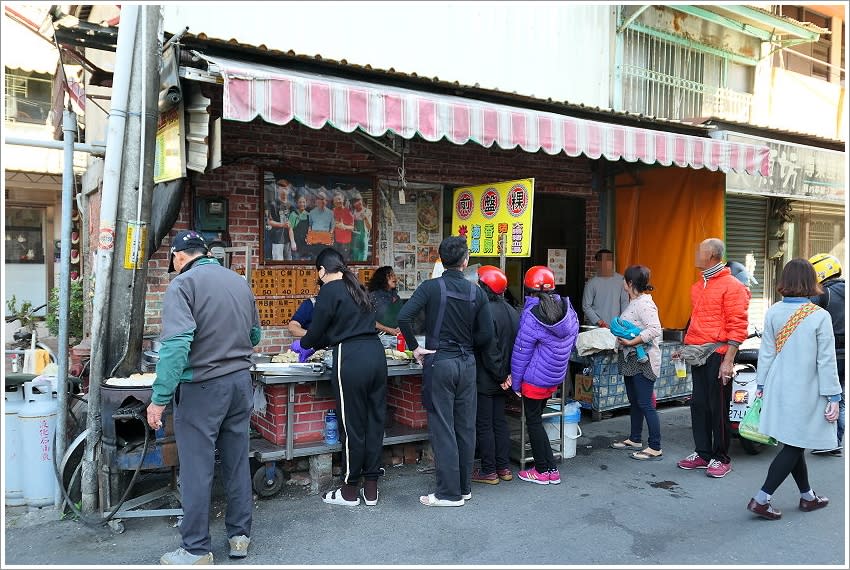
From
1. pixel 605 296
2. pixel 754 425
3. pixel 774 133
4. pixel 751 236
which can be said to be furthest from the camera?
pixel 751 236

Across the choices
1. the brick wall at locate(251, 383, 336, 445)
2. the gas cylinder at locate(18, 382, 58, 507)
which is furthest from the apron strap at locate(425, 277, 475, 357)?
the gas cylinder at locate(18, 382, 58, 507)

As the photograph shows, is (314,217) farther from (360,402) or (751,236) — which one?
(751,236)

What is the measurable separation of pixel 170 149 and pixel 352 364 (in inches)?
90.1

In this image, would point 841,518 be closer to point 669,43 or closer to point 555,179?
point 555,179

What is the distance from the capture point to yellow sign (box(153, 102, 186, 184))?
505 cm

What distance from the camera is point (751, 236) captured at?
11.2 m

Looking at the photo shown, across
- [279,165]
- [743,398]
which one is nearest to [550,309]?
[743,398]

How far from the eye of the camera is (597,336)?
22.7ft

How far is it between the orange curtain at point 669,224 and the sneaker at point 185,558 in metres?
7.13

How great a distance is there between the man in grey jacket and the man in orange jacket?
4.04 metres

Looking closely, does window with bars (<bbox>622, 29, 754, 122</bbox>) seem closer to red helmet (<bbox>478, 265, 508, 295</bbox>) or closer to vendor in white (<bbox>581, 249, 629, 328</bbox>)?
vendor in white (<bbox>581, 249, 629, 328</bbox>)

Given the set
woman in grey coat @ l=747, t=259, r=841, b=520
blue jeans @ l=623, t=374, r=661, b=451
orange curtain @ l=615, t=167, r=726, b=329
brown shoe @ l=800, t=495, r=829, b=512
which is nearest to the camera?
woman in grey coat @ l=747, t=259, r=841, b=520

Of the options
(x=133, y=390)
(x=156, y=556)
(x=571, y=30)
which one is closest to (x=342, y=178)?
(x=133, y=390)

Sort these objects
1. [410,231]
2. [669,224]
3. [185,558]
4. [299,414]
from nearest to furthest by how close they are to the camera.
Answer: [185,558] → [299,414] → [410,231] → [669,224]
